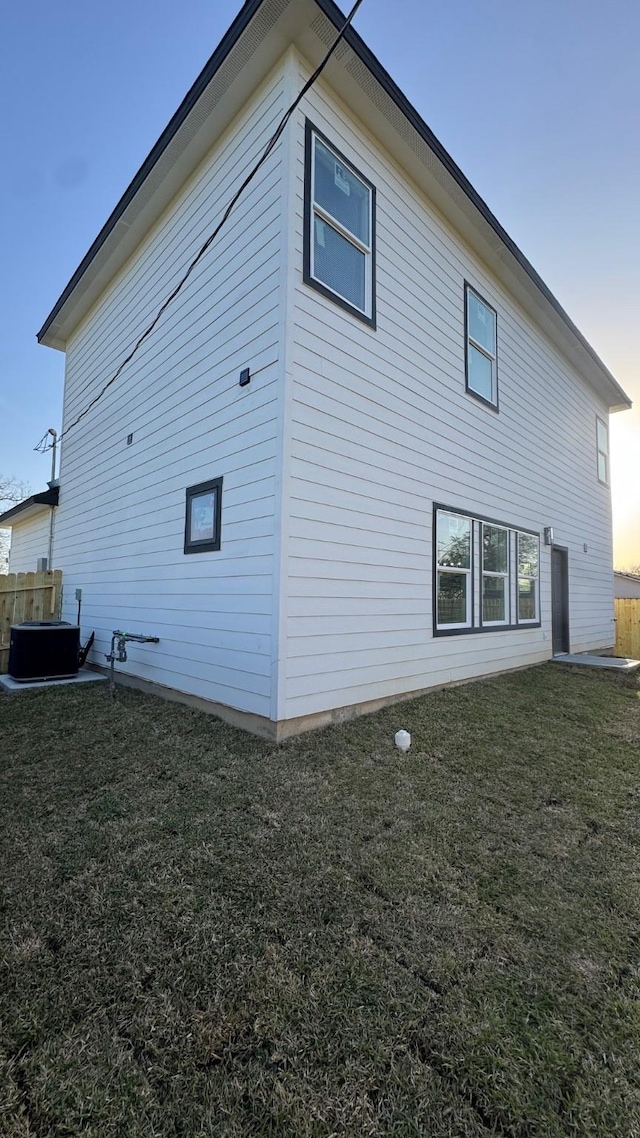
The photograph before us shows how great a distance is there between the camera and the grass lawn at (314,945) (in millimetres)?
1384

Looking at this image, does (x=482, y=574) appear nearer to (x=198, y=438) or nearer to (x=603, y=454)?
(x=198, y=438)

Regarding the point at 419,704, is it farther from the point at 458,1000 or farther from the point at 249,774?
the point at 458,1000

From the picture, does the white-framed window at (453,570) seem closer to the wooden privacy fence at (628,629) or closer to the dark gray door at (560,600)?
the dark gray door at (560,600)

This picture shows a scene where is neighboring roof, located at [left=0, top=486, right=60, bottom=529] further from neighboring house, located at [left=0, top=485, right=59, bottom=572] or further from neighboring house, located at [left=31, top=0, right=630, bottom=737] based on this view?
neighboring house, located at [left=31, top=0, right=630, bottom=737]

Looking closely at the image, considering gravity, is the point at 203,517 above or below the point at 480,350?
below

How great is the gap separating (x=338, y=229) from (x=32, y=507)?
9.16 metres

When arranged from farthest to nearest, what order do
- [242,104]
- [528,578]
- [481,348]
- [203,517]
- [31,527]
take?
1. [31,527]
2. [528,578]
3. [481,348]
4. [203,517]
5. [242,104]

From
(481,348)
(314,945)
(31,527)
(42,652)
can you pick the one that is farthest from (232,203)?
(31,527)

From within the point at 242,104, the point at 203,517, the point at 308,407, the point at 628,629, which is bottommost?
the point at 628,629

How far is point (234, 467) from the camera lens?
15.2ft

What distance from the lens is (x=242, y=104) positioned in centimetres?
482

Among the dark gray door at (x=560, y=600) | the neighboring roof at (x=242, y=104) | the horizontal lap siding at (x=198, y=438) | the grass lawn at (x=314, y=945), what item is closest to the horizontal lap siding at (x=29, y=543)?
the horizontal lap siding at (x=198, y=438)

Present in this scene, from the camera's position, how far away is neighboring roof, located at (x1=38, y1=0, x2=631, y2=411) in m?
4.16

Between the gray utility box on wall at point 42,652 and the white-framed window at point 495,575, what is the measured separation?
5549mm
